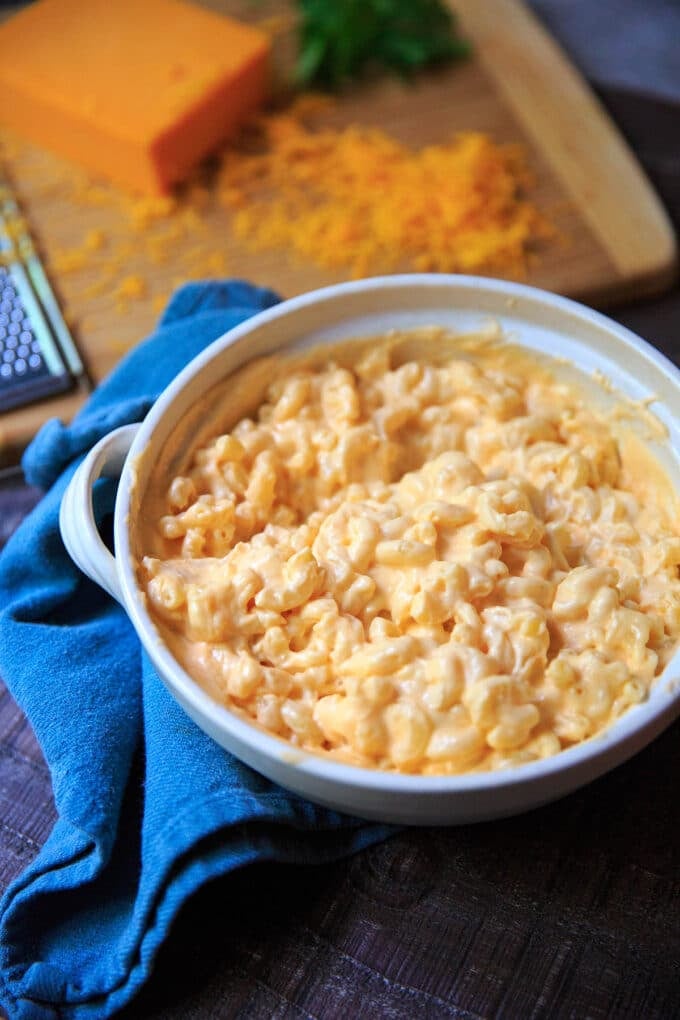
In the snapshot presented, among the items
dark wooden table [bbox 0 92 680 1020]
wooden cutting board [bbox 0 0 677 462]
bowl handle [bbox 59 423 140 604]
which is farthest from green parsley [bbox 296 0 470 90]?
dark wooden table [bbox 0 92 680 1020]

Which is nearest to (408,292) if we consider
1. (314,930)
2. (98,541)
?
(98,541)

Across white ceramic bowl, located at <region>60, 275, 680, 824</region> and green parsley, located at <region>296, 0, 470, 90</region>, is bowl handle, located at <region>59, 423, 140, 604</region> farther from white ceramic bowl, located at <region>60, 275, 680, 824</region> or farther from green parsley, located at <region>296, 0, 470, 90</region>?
green parsley, located at <region>296, 0, 470, 90</region>

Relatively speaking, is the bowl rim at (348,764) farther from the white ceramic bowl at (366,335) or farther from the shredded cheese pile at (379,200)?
the shredded cheese pile at (379,200)

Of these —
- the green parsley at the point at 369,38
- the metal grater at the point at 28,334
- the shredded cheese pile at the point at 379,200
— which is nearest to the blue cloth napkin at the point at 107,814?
the metal grater at the point at 28,334

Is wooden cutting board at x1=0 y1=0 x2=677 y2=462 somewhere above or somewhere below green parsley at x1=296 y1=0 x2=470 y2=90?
below

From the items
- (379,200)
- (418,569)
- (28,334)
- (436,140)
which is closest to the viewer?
(418,569)

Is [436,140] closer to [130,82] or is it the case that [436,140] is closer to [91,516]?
[130,82]

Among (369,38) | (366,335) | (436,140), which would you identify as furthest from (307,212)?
(366,335)
